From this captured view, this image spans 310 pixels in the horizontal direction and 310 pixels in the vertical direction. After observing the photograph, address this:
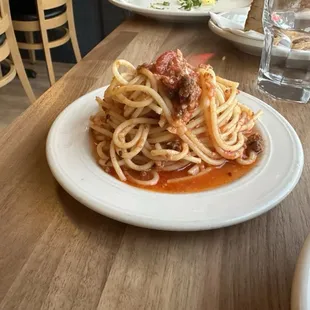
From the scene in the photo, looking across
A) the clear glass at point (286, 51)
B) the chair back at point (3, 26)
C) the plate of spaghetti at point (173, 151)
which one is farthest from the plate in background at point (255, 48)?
the chair back at point (3, 26)

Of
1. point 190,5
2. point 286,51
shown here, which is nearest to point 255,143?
point 286,51

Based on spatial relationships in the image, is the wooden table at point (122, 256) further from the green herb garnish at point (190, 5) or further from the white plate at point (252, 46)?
the green herb garnish at point (190, 5)

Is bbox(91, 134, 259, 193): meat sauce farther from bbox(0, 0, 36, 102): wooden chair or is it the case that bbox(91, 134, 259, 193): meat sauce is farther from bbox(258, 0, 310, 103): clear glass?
bbox(0, 0, 36, 102): wooden chair

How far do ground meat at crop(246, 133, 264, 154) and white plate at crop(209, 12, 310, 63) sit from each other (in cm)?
42

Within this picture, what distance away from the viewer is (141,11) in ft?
4.98

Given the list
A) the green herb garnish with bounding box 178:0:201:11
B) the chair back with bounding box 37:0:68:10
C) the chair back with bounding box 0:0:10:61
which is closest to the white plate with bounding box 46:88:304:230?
the green herb garnish with bounding box 178:0:201:11

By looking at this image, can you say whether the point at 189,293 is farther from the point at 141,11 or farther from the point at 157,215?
the point at 141,11

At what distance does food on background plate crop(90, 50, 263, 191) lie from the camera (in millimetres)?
729

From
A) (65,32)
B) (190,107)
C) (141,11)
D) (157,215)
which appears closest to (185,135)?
(190,107)

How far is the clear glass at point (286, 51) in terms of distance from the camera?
1096 mm

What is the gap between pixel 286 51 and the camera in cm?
113

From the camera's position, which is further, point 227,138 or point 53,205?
point 227,138

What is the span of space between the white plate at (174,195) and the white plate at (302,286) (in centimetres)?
15

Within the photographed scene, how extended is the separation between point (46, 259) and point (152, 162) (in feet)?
0.81
